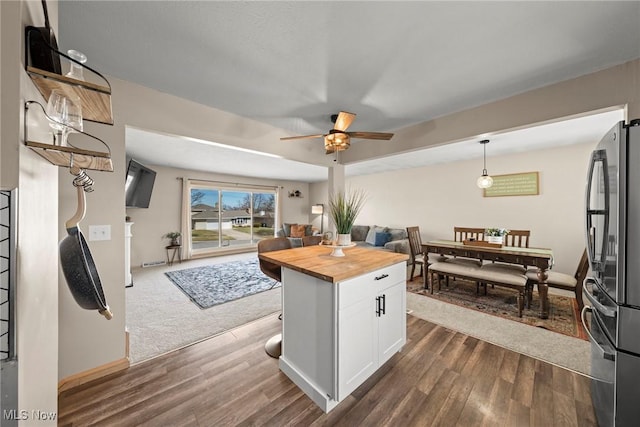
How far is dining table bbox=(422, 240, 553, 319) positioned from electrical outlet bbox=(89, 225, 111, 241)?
3917mm

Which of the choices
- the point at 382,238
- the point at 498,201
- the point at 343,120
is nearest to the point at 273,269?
the point at 343,120

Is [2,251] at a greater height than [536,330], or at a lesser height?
greater

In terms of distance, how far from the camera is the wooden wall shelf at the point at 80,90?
2.33 feet

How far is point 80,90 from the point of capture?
2.71ft

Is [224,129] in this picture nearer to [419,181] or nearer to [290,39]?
[290,39]

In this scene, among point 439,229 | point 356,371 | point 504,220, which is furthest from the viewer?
point 439,229

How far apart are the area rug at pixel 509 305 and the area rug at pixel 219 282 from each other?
2.62 metres

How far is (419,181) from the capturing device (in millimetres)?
5383

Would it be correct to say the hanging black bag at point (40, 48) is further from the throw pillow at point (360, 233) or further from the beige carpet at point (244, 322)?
the throw pillow at point (360, 233)

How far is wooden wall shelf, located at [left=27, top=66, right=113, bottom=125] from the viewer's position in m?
0.71

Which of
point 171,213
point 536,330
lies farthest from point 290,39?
point 171,213

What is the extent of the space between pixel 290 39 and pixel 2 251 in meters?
1.61

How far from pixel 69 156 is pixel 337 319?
148 cm

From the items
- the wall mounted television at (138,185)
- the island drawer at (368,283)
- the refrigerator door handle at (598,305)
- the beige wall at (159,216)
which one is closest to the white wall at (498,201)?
the refrigerator door handle at (598,305)
